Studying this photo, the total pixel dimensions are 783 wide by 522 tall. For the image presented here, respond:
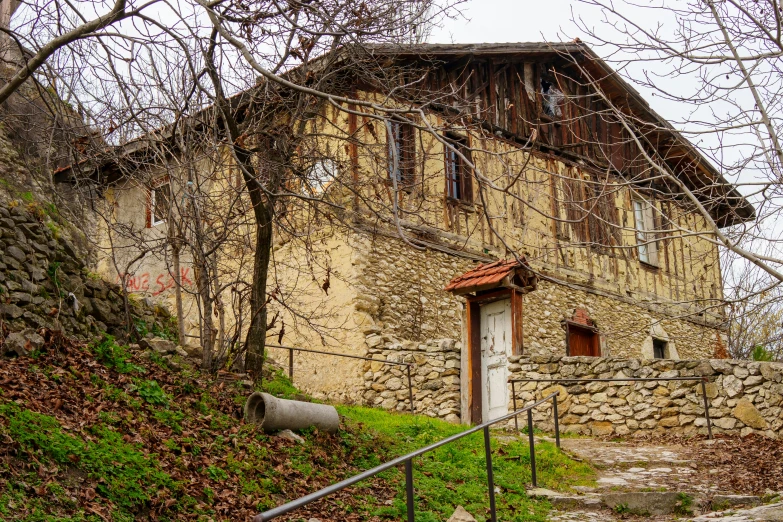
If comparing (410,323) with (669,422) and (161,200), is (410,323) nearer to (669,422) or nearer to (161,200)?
(669,422)

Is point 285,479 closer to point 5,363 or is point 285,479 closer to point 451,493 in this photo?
point 451,493

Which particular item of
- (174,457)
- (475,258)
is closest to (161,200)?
(174,457)

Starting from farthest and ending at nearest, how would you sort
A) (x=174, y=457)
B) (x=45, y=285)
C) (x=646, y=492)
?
(x=45, y=285)
(x=646, y=492)
(x=174, y=457)

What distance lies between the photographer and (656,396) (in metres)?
12.0

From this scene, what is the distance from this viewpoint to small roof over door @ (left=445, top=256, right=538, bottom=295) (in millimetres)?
12914

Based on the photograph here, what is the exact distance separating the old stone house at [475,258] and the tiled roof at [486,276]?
0.03 m

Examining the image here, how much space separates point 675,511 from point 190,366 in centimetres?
533

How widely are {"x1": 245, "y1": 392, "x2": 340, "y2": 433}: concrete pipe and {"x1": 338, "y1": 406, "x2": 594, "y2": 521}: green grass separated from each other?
2.16 feet

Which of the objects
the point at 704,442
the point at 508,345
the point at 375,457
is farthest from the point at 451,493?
the point at 508,345

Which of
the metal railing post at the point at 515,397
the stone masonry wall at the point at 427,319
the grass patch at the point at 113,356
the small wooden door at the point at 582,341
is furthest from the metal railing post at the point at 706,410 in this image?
the grass patch at the point at 113,356

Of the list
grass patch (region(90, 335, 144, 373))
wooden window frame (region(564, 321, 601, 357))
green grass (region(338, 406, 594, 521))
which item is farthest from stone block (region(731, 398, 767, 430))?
grass patch (region(90, 335, 144, 373))

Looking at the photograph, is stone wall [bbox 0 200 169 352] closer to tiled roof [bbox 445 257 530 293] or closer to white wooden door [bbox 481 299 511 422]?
tiled roof [bbox 445 257 530 293]

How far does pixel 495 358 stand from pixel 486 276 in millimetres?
1284

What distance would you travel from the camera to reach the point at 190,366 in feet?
31.6
